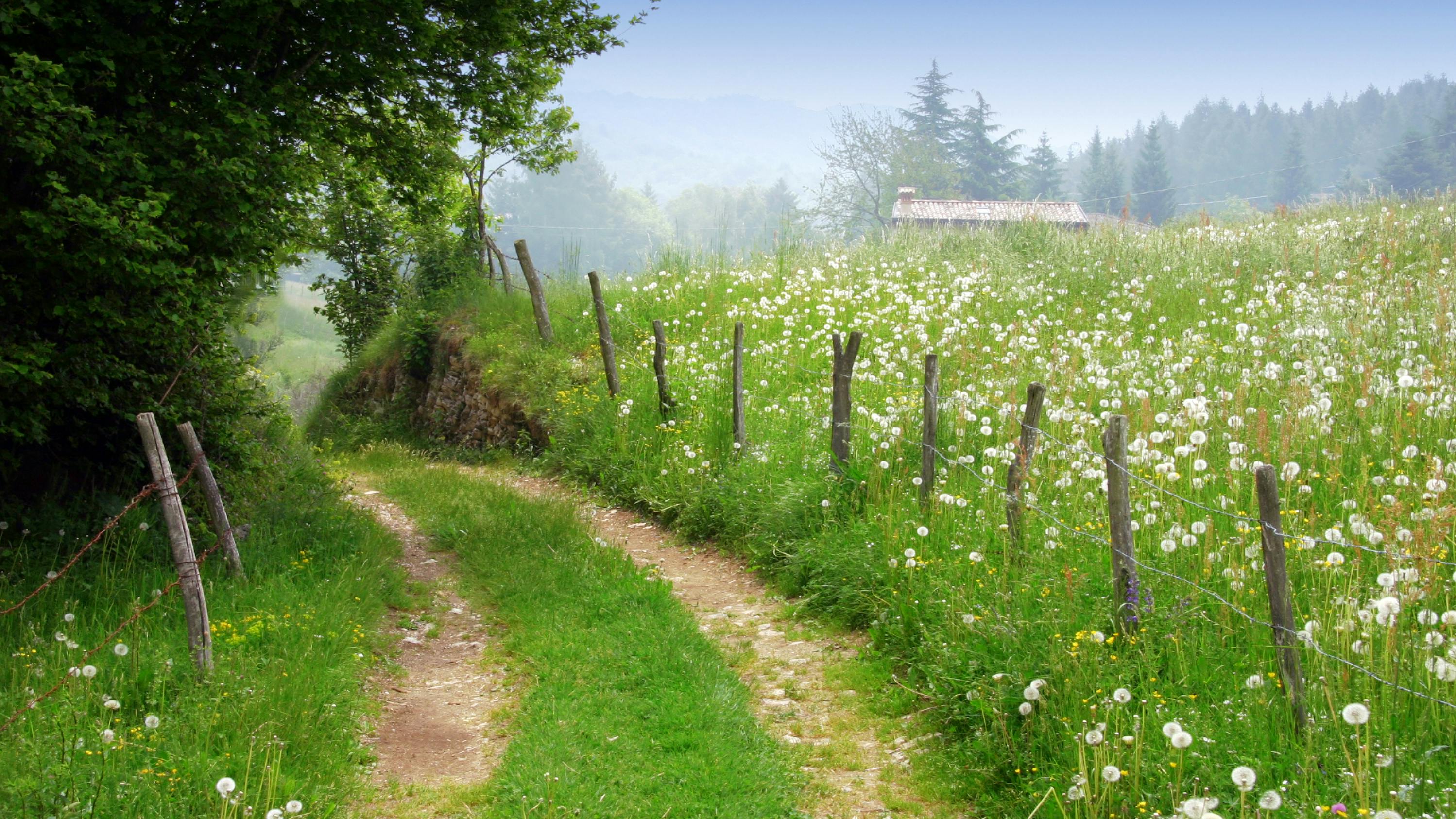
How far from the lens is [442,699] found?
6.39 m

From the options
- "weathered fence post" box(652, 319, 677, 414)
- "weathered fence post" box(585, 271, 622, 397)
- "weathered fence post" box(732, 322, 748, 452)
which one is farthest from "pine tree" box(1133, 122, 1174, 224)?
"weathered fence post" box(732, 322, 748, 452)

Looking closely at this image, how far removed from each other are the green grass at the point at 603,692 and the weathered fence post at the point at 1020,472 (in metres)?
2.28

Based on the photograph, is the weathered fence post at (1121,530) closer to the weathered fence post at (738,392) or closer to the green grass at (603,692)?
the green grass at (603,692)

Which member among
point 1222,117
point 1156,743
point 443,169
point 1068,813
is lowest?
point 1068,813

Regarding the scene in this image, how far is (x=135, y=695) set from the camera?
4.93m

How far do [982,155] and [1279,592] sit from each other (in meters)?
84.0

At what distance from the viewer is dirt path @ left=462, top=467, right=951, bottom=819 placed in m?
4.87

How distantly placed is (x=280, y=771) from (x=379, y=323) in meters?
21.6

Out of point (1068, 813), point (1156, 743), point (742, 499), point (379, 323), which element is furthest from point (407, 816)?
point (379, 323)

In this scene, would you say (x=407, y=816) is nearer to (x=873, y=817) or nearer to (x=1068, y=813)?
(x=873, y=817)

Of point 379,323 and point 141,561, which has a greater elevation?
point 379,323

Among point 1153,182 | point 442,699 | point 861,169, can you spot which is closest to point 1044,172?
point 1153,182

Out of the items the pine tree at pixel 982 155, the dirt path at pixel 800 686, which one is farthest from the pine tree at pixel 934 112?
the dirt path at pixel 800 686

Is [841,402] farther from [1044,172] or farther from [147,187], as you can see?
[1044,172]
